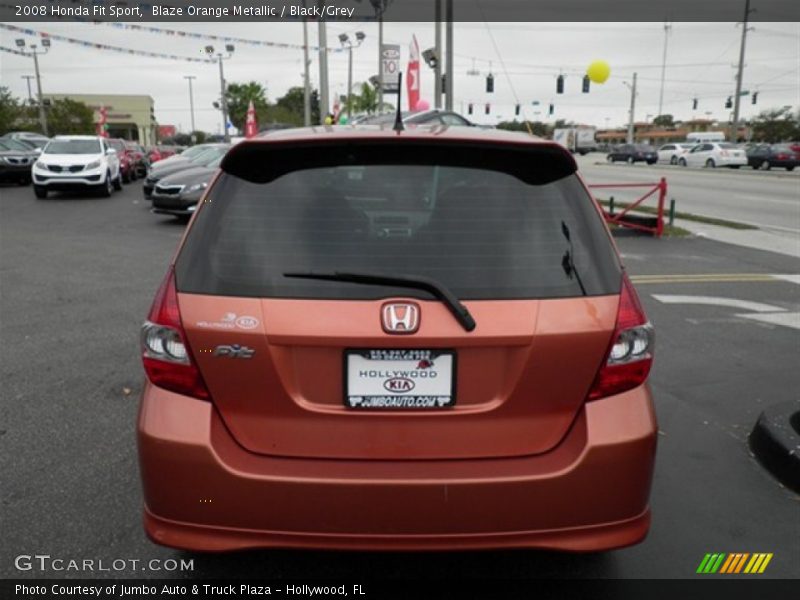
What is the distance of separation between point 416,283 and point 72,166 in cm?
2140

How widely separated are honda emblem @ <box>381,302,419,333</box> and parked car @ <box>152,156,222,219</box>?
1338 cm

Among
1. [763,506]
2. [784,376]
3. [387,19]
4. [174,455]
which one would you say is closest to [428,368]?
[174,455]

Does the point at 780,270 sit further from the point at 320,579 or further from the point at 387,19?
the point at 387,19

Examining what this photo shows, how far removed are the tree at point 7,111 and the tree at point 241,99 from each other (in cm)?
4354

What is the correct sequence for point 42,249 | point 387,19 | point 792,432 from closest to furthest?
point 792,432
point 42,249
point 387,19

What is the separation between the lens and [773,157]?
135 ft

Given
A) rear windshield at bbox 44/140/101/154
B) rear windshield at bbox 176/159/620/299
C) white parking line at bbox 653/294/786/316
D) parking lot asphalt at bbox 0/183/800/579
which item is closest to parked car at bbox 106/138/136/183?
rear windshield at bbox 44/140/101/154

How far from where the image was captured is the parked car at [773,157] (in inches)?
Answer: 1583

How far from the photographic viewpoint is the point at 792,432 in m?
4.00

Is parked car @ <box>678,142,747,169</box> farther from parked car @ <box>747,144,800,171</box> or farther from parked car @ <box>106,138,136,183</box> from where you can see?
parked car @ <box>106,138,136,183</box>

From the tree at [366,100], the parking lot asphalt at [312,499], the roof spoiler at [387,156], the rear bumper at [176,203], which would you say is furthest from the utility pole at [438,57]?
the tree at [366,100]

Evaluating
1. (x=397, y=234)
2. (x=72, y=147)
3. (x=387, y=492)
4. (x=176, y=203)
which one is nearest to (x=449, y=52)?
(x=72, y=147)

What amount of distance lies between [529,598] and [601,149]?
10399 centimetres

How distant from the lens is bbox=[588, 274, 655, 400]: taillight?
2420 millimetres
